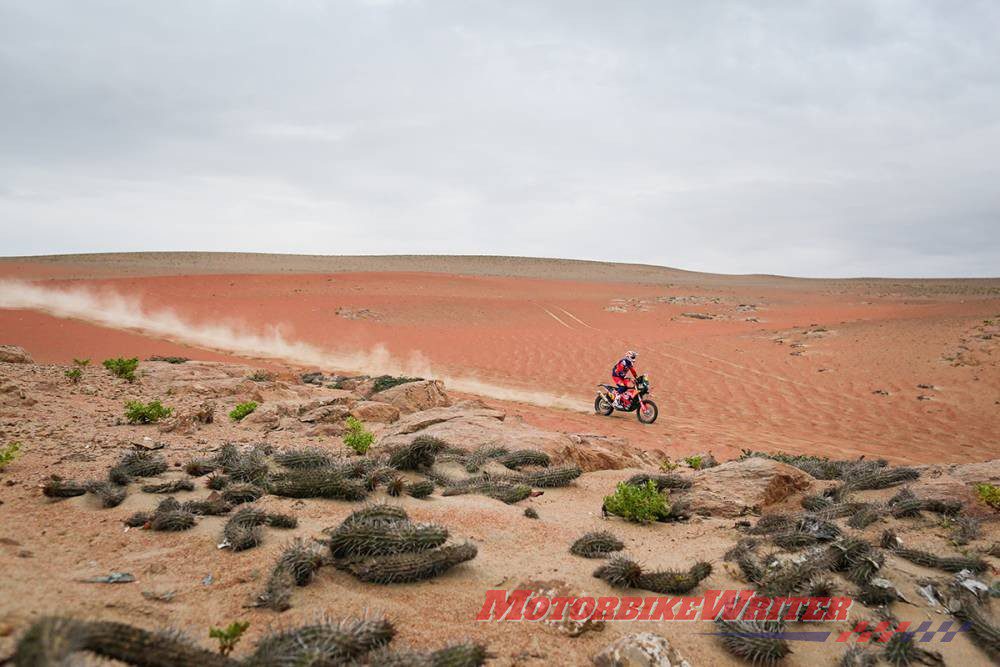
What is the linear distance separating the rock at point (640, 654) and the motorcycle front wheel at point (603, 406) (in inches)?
422

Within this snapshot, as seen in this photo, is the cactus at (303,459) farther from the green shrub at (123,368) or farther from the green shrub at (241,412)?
the green shrub at (123,368)

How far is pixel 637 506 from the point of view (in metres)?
5.40

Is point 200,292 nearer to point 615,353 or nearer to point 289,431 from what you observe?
point 615,353

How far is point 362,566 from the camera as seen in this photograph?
375cm

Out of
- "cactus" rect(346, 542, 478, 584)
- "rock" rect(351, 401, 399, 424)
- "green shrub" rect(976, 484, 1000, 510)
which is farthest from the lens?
"rock" rect(351, 401, 399, 424)

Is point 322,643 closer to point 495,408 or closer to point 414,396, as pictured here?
point 414,396

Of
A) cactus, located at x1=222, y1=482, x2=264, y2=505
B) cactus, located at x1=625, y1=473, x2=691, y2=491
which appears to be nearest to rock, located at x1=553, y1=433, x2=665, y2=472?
cactus, located at x1=625, y1=473, x2=691, y2=491

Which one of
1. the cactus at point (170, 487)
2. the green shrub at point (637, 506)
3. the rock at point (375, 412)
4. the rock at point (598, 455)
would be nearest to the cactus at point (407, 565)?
the green shrub at point (637, 506)

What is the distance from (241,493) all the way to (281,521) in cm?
85

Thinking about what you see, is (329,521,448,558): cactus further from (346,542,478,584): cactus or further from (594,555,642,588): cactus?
(594,555,642,588): cactus

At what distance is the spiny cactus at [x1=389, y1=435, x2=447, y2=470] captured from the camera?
652 cm

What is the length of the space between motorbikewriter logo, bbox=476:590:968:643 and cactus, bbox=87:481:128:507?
3428 millimetres

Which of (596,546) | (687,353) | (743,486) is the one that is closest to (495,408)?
(743,486)

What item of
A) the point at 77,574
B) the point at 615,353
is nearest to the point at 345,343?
the point at 615,353
